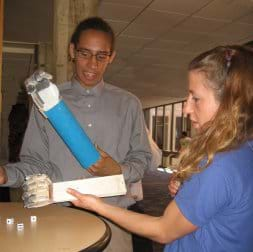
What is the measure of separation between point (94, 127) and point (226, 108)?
0.79 meters

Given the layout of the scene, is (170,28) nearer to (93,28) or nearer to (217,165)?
(93,28)

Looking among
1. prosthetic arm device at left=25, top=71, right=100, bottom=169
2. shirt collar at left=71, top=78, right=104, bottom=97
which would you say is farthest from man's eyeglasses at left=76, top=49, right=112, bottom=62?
prosthetic arm device at left=25, top=71, right=100, bottom=169

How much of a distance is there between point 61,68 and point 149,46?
325 cm

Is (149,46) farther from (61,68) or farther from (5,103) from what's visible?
(5,103)

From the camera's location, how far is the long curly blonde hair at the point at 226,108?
3.44 ft

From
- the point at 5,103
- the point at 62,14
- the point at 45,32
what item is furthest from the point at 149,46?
the point at 5,103

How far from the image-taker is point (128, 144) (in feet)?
5.80

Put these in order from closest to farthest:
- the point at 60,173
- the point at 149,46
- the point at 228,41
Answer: the point at 60,173, the point at 228,41, the point at 149,46

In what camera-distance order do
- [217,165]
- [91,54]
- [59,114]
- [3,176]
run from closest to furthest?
[217,165]
[59,114]
[3,176]
[91,54]

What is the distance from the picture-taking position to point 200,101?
1.11 meters

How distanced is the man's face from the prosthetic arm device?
47 centimetres

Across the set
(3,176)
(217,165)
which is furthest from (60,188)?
(217,165)

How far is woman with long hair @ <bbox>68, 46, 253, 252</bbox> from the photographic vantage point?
1.02 meters

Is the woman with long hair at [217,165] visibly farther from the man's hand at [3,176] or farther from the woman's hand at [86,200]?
the man's hand at [3,176]
